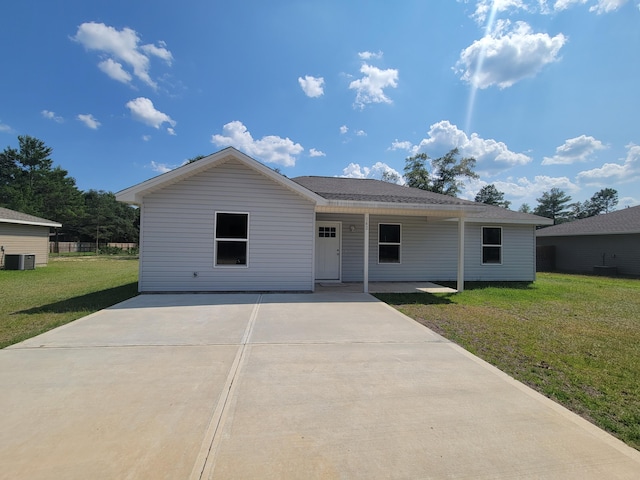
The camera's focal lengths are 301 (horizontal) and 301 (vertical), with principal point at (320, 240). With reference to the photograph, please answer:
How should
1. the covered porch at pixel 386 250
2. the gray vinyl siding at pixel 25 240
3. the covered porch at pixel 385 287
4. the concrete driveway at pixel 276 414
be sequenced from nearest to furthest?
1. the concrete driveway at pixel 276 414
2. the covered porch at pixel 385 287
3. the covered porch at pixel 386 250
4. the gray vinyl siding at pixel 25 240

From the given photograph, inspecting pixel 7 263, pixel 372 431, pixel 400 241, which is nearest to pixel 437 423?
pixel 372 431

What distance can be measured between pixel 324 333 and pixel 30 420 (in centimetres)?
338

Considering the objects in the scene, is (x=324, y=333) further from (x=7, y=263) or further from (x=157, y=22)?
(x=7, y=263)

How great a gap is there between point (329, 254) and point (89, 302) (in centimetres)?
679

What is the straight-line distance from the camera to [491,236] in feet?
38.6

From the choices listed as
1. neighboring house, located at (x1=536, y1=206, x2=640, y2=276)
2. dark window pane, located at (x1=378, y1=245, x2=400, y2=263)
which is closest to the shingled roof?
dark window pane, located at (x1=378, y1=245, x2=400, y2=263)

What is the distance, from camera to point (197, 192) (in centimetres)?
805

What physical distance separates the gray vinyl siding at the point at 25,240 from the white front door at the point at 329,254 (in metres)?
16.4

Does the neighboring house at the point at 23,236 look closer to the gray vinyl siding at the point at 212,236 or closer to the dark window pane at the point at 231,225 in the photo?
the gray vinyl siding at the point at 212,236

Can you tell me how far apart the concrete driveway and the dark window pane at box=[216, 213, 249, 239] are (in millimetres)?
4127

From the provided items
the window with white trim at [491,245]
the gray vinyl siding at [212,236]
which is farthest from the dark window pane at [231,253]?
the window with white trim at [491,245]

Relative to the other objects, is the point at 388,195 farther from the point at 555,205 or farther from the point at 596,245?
the point at 555,205

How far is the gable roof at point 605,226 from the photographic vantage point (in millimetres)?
16172

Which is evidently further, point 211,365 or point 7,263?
point 7,263
